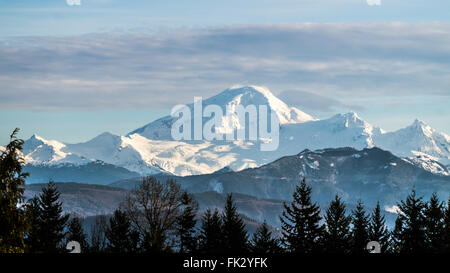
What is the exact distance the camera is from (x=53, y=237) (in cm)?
12006

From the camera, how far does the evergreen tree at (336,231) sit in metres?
99.5

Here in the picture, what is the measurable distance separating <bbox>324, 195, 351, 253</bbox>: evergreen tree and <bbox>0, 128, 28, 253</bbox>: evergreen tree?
5478cm

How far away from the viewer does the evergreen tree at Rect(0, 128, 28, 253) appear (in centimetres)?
4709

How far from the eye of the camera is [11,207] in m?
47.7

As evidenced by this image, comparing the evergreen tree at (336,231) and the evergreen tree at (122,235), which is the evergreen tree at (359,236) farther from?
the evergreen tree at (122,235)

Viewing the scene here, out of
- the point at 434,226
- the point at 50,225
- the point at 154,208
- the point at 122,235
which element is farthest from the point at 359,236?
the point at 50,225

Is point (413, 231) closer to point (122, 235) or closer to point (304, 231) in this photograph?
point (304, 231)

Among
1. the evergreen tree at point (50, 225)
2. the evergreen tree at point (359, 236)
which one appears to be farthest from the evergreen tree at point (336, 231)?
the evergreen tree at point (50, 225)

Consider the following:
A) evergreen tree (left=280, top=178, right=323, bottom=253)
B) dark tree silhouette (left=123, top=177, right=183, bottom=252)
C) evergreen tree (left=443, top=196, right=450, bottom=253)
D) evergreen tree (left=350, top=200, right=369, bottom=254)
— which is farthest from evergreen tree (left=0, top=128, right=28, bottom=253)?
dark tree silhouette (left=123, top=177, right=183, bottom=252)

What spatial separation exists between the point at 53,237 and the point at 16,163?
73.5m

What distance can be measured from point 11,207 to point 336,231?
63.2m

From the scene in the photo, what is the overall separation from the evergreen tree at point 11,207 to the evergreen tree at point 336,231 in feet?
180
